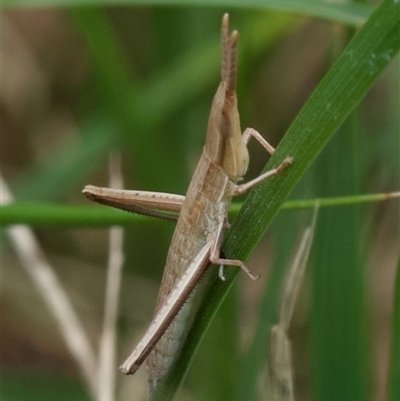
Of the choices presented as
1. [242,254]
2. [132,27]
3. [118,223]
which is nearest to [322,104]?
[242,254]

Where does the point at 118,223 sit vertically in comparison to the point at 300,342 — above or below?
above

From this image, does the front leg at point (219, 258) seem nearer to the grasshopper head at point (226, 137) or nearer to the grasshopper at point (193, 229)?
the grasshopper at point (193, 229)

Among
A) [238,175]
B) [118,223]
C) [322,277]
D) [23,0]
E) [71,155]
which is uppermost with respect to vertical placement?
[23,0]

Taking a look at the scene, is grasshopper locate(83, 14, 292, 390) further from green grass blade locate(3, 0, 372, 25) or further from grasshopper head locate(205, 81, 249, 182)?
green grass blade locate(3, 0, 372, 25)

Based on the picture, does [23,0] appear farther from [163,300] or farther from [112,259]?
[163,300]

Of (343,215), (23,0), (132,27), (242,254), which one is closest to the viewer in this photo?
(242,254)
